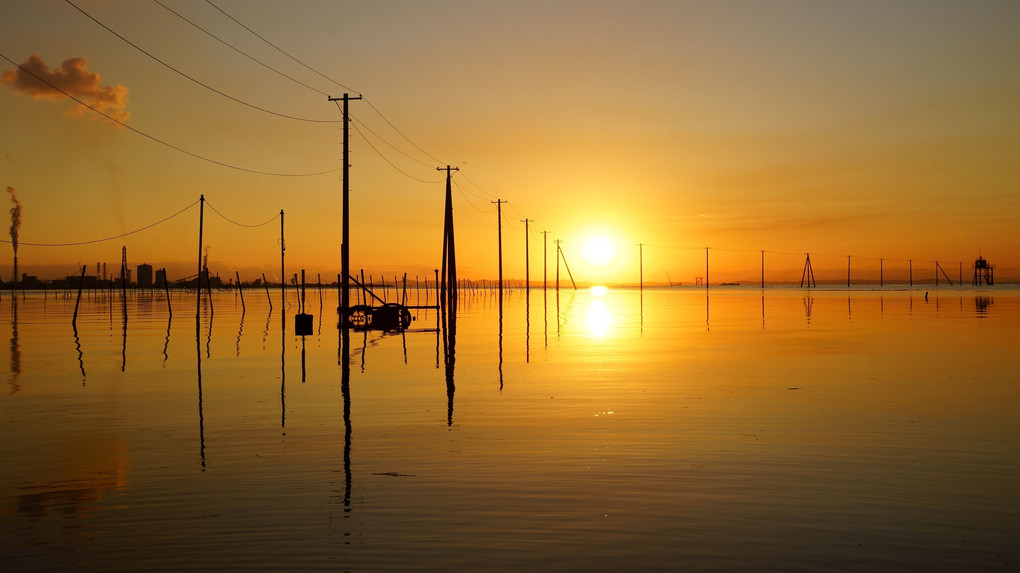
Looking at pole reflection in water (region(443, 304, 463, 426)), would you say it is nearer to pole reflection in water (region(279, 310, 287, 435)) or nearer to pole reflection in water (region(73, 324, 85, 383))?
pole reflection in water (region(279, 310, 287, 435))

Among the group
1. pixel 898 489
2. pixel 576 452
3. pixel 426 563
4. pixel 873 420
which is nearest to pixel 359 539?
pixel 426 563

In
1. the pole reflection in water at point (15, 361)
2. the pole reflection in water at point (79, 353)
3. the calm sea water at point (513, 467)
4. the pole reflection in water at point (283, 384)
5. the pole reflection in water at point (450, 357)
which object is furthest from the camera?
the pole reflection in water at point (79, 353)

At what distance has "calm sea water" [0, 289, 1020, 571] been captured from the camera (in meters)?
8.14

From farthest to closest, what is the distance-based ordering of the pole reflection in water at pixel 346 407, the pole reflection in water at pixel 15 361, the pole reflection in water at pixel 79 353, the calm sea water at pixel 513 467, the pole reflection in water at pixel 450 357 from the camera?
the pole reflection in water at pixel 79 353
the pole reflection in water at pixel 15 361
the pole reflection in water at pixel 450 357
the pole reflection in water at pixel 346 407
the calm sea water at pixel 513 467

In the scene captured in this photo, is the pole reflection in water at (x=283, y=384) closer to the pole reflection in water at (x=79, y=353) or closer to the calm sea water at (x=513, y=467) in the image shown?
the calm sea water at (x=513, y=467)

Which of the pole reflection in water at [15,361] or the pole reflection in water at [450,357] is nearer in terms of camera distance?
the pole reflection in water at [450,357]

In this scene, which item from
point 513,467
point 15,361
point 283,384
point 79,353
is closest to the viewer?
point 513,467

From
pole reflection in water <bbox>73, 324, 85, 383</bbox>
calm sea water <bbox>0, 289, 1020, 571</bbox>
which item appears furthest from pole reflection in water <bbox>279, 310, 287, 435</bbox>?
pole reflection in water <bbox>73, 324, 85, 383</bbox>

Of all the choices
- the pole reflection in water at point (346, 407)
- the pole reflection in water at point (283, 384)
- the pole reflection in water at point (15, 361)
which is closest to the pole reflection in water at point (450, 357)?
the pole reflection in water at point (346, 407)

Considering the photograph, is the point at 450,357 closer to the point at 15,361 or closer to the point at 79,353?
the point at 79,353

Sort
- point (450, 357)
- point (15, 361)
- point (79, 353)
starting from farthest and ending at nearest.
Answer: point (79, 353), point (450, 357), point (15, 361)

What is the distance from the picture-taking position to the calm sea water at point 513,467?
8.14 meters

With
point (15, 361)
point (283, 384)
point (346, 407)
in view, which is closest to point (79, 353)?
point (15, 361)

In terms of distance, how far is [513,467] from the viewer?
38.5 feet
